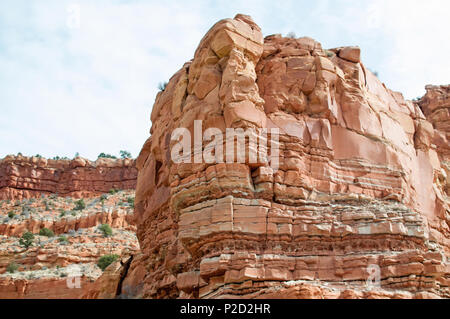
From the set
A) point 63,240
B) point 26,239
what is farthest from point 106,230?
point 26,239

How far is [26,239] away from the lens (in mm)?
60469

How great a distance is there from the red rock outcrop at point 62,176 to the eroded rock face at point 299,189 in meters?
56.9

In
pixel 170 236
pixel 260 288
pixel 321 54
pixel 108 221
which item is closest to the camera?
pixel 260 288

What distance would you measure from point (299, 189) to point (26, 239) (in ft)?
152

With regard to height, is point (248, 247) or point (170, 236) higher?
point (170, 236)

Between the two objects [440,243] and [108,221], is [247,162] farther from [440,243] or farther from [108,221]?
[108,221]

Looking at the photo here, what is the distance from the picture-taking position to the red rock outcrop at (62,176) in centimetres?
8119

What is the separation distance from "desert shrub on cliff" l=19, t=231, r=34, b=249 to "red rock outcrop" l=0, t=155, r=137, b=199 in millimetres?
19192

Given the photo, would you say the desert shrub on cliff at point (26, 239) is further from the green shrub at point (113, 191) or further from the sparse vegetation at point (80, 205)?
the green shrub at point (113, 191)

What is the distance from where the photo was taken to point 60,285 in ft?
152

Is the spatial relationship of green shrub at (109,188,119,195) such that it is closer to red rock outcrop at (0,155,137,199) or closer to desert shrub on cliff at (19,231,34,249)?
red rock outcrop at (0,155,137,199)

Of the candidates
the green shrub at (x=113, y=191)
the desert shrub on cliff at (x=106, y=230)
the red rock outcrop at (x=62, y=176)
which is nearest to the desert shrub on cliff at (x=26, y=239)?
the desert shrub on cliff at (x=106, y=230)

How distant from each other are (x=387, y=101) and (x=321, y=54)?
352cm

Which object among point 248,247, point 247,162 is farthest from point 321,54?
point 248,247
